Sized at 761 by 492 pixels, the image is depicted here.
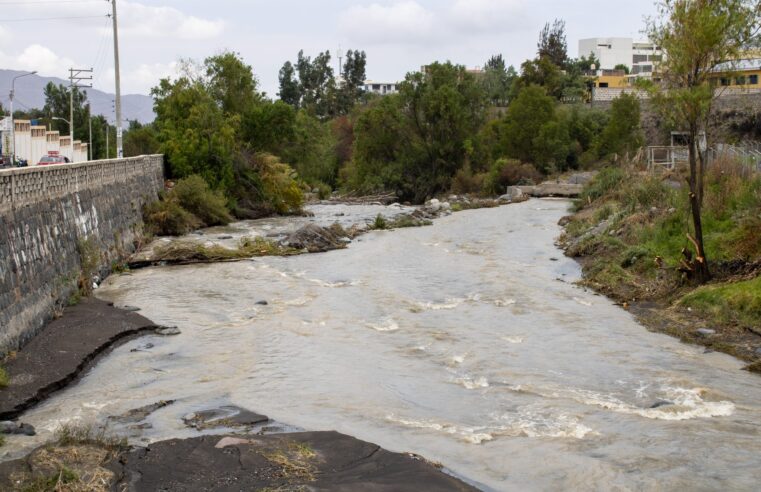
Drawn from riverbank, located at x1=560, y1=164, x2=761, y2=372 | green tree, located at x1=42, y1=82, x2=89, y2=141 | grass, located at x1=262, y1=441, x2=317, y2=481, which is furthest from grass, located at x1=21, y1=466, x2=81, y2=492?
green tree, located at x1=42, y1=82, x2=89, y2=141

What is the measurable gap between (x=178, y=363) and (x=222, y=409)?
3067 millimetres

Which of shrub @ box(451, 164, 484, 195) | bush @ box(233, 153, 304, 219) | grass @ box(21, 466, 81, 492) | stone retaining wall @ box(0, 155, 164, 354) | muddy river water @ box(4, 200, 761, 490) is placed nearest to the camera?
grass @ box(21, 466, 81, 492)

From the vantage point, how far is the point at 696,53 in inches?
698

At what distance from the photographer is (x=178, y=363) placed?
14.7 m

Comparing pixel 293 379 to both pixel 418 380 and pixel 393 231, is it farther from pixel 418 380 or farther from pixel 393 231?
pixel 393 231

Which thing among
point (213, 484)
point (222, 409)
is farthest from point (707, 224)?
point (213, 484)

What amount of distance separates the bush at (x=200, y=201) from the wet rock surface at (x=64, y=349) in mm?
18424

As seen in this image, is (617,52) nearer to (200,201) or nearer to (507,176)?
(507,176)

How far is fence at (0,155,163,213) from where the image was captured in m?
16.2

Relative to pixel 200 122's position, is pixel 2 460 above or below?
below

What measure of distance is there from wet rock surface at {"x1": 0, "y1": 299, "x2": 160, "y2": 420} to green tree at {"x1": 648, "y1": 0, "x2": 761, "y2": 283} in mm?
12038

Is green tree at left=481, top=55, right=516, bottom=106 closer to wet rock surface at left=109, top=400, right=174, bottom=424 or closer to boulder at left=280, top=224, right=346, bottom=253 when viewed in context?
boulder at left=280, top=224, right=346, bottom=253

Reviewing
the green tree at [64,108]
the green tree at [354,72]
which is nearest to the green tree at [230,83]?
the green tree at [64,108]

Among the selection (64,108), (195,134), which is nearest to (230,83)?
(195,134)
